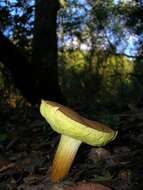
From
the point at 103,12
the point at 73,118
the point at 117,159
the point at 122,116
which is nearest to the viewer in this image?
the point at 73,118

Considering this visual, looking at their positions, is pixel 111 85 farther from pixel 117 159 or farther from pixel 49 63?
pixel 117 159

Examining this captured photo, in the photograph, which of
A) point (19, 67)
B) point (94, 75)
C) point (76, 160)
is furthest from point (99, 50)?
point (76, 160)

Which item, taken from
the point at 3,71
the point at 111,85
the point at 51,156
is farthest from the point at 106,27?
the point at 51,156

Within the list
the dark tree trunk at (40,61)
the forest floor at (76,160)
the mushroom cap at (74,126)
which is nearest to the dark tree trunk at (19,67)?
the dark tree trunk at (40,61)

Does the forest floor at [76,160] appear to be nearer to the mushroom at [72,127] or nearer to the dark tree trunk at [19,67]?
the mushroom at [72,127]

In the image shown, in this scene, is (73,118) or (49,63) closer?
(73,118)

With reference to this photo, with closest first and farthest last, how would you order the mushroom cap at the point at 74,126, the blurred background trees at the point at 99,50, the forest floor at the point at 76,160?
the mushroom cap at the point at 74,126 < the forest floor at the point at 76,160 < the blurred background trees at the point at 99,50

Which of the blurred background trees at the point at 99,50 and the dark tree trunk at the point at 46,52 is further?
the blurred background trees at the point at 99,50

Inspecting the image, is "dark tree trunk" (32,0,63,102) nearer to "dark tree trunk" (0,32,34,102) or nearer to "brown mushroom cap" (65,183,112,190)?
"dark tree trunk" (0,32,34,102)

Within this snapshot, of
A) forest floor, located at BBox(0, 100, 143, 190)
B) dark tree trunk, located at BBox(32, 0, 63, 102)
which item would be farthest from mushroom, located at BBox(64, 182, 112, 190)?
dark tree trunk, located at BBox(32, 0, 63, 102)
